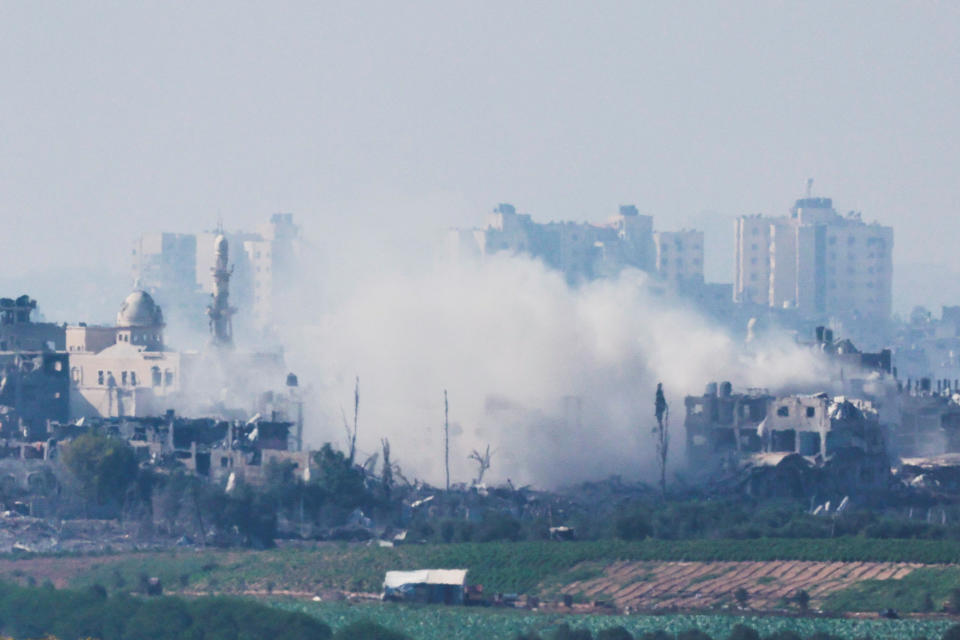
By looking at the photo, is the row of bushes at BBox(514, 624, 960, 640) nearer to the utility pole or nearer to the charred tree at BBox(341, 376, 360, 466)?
the utility pole

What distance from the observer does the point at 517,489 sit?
91.9m

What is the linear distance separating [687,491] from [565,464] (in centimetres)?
629

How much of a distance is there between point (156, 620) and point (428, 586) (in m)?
10.2

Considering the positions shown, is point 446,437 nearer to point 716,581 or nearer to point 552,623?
point 716,581

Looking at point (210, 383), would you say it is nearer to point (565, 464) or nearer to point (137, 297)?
point (137, 297)

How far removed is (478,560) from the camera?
7450 centimetres

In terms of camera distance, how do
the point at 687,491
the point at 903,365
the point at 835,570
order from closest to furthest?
1. the point at 835,570
2. the point at 687,491
3. the point at 903,365

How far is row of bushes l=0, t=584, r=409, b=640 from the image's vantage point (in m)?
59.0

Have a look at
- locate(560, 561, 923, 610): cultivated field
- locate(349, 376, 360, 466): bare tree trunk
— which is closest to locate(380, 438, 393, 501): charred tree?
locate(349, 376, 360, 466): bare tree trunk

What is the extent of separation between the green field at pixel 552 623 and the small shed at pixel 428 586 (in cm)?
116

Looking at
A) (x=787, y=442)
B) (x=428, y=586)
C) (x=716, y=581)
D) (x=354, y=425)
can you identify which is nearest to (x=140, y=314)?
(x=354, y=425)

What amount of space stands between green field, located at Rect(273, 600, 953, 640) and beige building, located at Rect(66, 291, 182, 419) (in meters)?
46.6

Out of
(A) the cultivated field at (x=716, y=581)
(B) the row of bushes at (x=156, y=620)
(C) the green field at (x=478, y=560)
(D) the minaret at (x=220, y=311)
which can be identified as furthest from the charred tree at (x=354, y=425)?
(B) the row of bushes at (x=156, y=620)

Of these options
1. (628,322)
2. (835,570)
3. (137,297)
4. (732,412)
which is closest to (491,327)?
(628,322)
